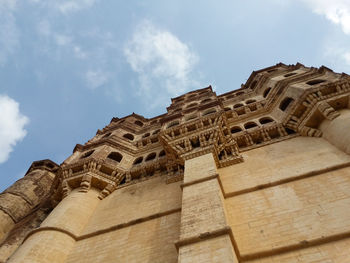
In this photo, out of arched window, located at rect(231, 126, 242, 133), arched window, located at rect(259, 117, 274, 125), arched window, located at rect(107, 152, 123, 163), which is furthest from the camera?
arched window, located at rect(107, 152, 123, 163)

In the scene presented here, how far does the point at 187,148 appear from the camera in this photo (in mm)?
10672

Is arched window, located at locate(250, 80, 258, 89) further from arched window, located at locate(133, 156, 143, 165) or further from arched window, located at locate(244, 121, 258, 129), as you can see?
arched window, located at locate(133, 156, 143, 165)

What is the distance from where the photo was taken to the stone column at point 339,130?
8421 mm

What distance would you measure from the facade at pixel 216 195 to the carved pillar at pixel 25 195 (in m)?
0.10

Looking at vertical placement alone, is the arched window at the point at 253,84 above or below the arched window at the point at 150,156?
above

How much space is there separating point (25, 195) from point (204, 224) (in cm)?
1434

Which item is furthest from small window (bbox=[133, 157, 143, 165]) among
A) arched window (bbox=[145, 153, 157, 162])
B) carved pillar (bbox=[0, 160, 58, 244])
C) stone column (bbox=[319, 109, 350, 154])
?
stone column (bbox=[319, 109, 350, 154])

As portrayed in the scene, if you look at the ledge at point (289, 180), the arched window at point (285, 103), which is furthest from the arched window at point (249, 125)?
the ledge at point (289, 180)

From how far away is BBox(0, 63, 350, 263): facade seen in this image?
19.2 ft

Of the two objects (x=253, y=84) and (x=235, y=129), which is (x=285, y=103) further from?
(x=253, y=84)

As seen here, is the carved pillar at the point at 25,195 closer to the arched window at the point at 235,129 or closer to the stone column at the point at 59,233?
the stone column at the point at 59,233

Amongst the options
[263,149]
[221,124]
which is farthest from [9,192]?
[263,149]

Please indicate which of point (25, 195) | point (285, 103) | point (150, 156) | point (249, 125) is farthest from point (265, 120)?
point (25, 195)

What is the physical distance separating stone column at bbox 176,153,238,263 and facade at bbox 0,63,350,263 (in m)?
0.03
